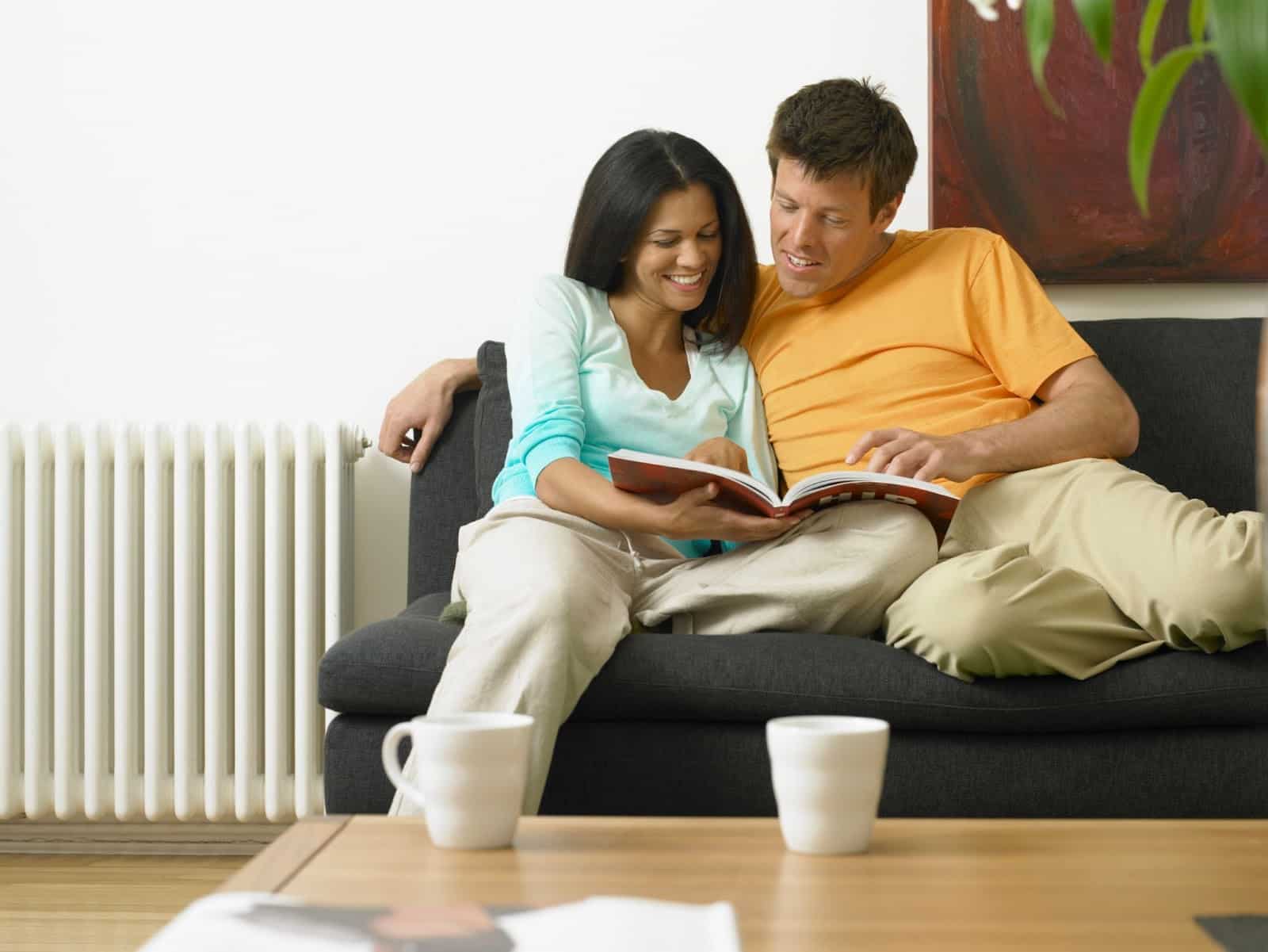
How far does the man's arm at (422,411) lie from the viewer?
7.09 ft

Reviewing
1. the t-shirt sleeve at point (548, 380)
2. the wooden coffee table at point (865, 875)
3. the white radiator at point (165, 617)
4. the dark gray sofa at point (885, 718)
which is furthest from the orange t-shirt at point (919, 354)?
the wooden coffee table at point (865, 875)

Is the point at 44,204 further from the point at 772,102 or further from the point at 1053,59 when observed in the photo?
the point at 1053,59

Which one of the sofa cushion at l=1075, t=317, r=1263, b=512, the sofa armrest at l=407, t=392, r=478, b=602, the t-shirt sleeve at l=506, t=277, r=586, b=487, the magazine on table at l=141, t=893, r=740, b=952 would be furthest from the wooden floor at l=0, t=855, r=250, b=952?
the sofa cushion at l=1075, t=317, r=1263, b=512

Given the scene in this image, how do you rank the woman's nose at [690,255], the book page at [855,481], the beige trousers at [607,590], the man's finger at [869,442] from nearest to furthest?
the beige trousers at [607,590]
the book page at [855,481]
the man's finger at [869,442]
the woman's nose at [690,255]

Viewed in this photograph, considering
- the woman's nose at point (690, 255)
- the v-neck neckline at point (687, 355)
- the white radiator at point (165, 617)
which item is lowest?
the white radiator at point (165, 617)

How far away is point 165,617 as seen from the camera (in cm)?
228

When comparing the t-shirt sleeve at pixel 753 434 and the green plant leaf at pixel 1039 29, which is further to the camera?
the t-shirt sleeve at pixel 753 434

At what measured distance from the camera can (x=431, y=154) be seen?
2.44 meters

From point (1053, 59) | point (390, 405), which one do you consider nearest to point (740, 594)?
point (390, 405)

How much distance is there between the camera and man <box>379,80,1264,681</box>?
1636 millimetres

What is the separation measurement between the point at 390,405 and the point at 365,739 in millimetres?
748

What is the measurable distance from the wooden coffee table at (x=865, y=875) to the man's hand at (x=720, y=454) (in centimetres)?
95

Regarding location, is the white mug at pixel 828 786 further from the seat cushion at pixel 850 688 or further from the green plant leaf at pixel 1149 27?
the seat cushion at pixel 850 688

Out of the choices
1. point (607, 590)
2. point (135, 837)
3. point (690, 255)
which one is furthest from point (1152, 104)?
point (135, 837)
